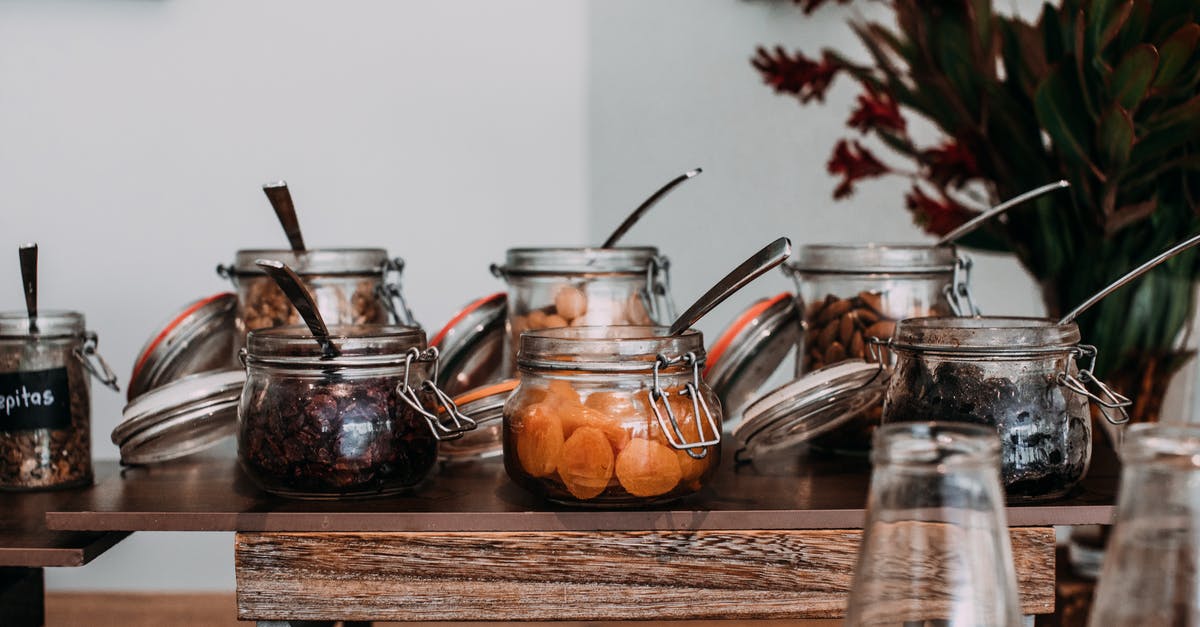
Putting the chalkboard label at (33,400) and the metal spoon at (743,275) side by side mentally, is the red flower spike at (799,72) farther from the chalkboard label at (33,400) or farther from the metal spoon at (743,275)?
the chalkboard label at (33,400)

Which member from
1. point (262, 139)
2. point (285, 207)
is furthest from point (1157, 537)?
point (262, 139)

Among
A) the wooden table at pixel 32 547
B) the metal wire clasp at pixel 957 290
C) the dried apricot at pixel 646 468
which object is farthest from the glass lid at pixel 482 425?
the metal wire clasp at pixel 957 290

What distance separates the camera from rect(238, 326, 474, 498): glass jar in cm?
73

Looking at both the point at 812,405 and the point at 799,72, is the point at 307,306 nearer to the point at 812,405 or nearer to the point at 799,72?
the point at 812,405

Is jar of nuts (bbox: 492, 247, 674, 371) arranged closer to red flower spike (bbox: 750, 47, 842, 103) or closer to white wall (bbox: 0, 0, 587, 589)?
red flower spike (bbox: 750, 47, 842, 103)

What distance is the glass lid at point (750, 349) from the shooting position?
0.96m

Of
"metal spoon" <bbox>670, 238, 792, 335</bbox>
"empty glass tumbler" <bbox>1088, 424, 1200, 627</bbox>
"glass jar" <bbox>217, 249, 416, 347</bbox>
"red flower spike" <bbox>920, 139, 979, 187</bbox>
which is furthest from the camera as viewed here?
"red flower spike" <bbox>920, 139, 979, 187</bbox>

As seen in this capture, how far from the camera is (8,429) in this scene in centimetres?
85

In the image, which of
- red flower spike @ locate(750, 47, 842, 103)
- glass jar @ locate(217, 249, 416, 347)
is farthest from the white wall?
glass jar @ locate(217, 249, 416, 347)

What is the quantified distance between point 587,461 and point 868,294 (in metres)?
0.36

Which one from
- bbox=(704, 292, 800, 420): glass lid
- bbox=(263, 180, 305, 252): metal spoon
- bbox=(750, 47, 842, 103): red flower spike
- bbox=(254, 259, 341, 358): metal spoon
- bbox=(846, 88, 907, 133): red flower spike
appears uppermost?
bbox=(750, 47, 842, 103): red flower spike

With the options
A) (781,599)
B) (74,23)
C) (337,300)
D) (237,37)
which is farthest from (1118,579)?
(74,23)

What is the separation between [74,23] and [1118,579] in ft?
4.76

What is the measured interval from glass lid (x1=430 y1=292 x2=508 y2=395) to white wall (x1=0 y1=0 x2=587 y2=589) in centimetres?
48
